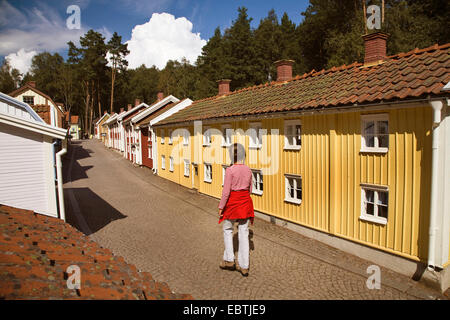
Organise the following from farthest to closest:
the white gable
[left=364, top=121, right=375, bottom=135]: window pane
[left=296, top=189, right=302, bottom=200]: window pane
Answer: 1. the white gable
2. [left=296, top=189, right=302, bottom=200]: window pane
3. [left=364, top=121, right=375, bottom=135]: window pane

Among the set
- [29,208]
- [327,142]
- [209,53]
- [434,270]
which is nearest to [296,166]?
[327,142]

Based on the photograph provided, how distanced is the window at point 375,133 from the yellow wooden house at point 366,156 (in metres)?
0.02

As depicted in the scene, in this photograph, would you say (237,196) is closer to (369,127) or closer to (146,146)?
(369,127)

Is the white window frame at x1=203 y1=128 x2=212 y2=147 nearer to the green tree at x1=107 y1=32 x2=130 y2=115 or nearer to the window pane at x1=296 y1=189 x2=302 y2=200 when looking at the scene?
the window pane at x1=296 y1=189 x2=302 y2=200

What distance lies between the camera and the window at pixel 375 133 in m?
7.59

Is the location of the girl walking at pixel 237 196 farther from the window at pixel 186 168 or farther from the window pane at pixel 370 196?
the window at pixel 186 168

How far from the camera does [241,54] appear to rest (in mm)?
42375

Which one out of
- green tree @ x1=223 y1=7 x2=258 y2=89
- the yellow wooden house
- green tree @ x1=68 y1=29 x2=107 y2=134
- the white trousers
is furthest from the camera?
green tree @ x1=68 y1=29 x2=107 y2=134

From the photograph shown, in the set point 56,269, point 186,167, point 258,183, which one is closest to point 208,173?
point 186,167

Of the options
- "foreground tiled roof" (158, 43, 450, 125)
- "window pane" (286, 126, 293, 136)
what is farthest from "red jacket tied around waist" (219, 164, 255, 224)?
"window pane" (286, 126, 293, 136)

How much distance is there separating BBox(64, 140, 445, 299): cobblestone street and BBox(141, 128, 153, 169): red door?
1007 centimetres

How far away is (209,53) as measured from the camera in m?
48.3

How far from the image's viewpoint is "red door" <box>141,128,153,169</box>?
25.5 m

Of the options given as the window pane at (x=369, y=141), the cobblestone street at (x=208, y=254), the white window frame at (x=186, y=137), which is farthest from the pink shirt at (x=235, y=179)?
the white window frame at (x=186, y=137)
